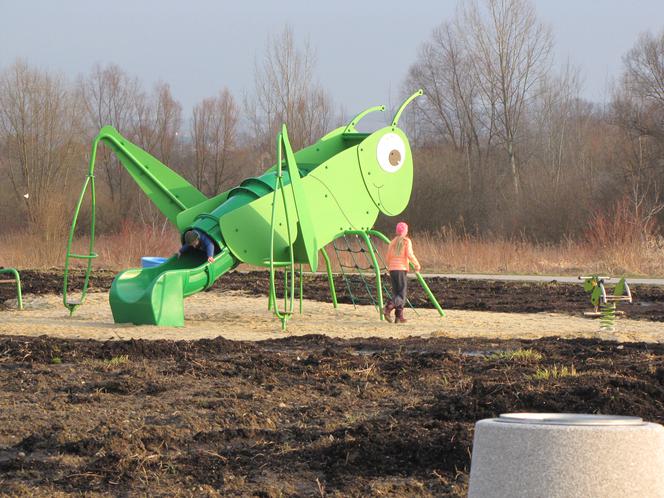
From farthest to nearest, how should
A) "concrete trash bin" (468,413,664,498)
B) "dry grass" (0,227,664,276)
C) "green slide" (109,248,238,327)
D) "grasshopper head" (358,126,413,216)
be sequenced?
1. "dry grass" (0,227,664,276)
2. "grasshopper head" (358,126,413,216)
3. "green slide" (109,248,238,327)
4. "concrete trash bin" (468,413,664,498)

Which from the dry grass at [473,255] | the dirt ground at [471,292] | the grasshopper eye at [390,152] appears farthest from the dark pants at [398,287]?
the dry grass at [473,255]

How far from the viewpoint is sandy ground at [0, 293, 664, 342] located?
1341 centimetres

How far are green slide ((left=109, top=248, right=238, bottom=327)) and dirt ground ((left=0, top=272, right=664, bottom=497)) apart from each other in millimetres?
319

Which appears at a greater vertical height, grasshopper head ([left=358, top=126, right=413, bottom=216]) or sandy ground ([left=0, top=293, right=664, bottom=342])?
grasshopper head ([left=358, top=126, right=413, bottom=216])

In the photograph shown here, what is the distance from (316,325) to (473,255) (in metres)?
17.0

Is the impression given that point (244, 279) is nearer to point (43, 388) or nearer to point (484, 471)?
point (43, 388)

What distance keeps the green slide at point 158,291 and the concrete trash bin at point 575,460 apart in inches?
424

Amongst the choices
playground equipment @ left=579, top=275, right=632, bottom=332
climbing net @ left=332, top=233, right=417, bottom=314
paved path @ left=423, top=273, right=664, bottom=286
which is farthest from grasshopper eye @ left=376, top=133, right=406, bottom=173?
paved path @ left=423, top=273, right=664, bottom=286

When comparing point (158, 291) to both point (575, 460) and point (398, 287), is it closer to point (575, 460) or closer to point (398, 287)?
point (398, 287)

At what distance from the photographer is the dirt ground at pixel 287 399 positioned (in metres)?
5.79

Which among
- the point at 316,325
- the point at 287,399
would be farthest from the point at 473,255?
the point at 287,399

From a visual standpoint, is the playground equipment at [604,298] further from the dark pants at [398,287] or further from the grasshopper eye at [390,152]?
the grasshopper eye at [390,152]

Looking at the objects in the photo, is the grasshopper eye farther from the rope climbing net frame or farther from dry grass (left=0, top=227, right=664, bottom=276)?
dry grass (left=0, top=227, right=664, bottom=276)

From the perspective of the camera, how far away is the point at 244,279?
24.8 m
